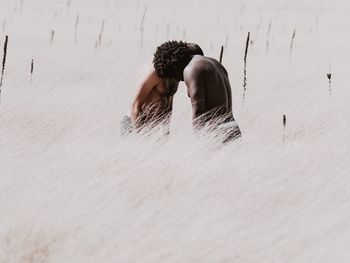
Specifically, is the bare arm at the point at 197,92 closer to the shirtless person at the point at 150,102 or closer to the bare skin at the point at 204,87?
the bare skin at the point at 204,87

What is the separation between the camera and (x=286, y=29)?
1102 centimetres

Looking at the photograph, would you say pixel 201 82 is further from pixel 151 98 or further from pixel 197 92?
pixel 151 98

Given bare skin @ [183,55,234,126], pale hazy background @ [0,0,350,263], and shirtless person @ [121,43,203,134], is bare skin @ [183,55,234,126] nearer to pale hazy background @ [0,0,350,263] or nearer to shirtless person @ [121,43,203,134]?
pale hazy background @ [0,0,350,263]

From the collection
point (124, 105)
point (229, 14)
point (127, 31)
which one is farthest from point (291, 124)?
point (229, 14)

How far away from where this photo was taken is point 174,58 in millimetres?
4211

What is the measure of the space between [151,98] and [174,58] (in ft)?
1.38

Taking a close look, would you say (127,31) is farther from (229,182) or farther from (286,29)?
(229,182)

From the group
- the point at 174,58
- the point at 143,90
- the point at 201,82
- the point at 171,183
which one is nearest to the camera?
the point at 171,183

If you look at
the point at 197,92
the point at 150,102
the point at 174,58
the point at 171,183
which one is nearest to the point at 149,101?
the point at 150,102

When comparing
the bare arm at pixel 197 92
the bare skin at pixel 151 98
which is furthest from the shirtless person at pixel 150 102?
the bare arm at pixel 197 92

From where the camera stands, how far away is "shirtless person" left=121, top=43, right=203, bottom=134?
4445 millimetres

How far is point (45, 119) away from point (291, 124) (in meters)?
2.00

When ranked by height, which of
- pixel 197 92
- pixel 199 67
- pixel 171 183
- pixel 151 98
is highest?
pixel 199 67

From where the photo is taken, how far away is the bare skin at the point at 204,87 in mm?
4039
